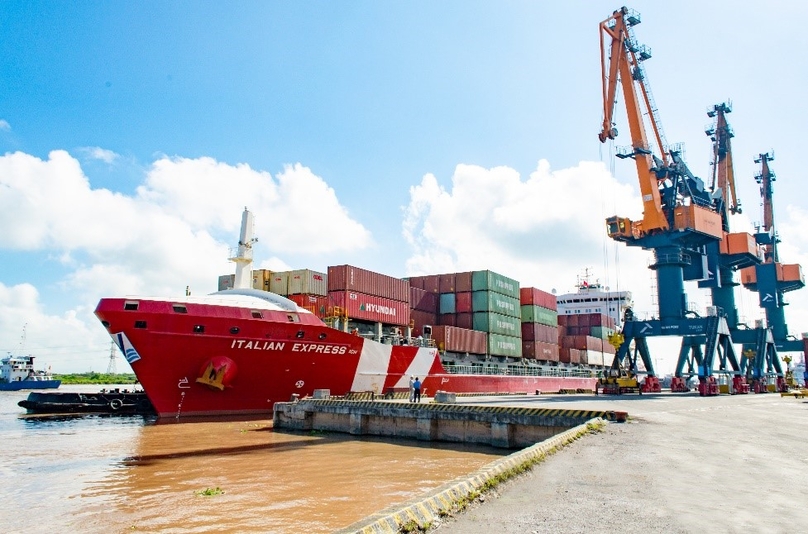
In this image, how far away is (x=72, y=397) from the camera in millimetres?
29047

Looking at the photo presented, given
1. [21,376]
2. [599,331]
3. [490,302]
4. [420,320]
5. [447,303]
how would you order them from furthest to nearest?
[21,376] < [599,331] < [447,303] < [490,302] < [420,320]

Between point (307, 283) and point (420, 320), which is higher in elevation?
point (307, 283)

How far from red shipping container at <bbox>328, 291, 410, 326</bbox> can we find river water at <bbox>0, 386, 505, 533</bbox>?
9287 millimetres

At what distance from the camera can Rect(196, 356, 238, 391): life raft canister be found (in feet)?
74.6

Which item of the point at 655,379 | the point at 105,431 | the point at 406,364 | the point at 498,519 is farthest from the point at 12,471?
the point at 655,379

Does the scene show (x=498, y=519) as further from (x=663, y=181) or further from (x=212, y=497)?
(x=663, y=181)

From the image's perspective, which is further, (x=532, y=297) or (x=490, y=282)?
(x=532, y=297)

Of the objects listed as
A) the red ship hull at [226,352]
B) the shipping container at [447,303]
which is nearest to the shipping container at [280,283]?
the red ship hull at [226,352]

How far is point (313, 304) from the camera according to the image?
29828 millimetres

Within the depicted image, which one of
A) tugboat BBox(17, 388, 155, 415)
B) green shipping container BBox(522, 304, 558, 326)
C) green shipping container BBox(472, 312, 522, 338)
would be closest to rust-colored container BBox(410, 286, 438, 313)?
green shipping container BBox(472, 312, 522, 338)

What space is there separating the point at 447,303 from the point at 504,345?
A: 5367mm

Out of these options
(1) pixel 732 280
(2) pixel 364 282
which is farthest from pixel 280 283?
(1) pixel 732 280

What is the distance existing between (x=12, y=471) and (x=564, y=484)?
1359 cm

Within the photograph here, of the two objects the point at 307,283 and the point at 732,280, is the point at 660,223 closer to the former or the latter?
the point at 732,280
